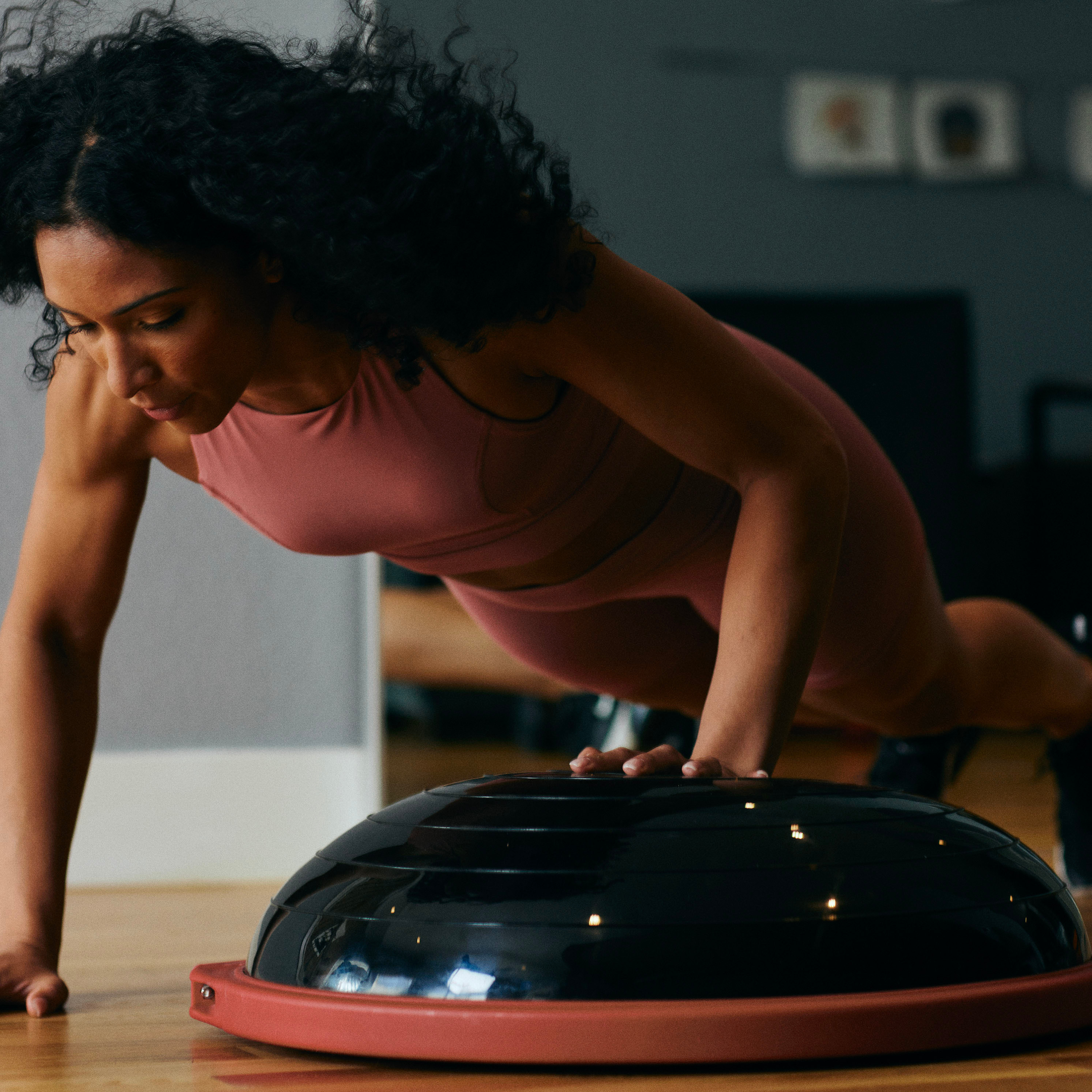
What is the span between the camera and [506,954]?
0.80 m

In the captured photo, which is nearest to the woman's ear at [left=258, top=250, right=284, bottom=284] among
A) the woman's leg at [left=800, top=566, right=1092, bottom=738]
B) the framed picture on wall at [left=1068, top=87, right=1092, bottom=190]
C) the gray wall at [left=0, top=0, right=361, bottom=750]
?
the woman's leg at [left=800, top=566, right=1092, bottom=738]

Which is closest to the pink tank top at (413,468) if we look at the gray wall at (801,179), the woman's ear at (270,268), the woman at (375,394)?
the woman at (375,394)

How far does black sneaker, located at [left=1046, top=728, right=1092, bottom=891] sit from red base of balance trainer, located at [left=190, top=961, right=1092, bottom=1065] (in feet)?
2.96

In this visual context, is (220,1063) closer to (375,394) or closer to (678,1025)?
(678,1025)

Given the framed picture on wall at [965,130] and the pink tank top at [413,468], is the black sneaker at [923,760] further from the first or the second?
the framed picture on wall at [965,130]

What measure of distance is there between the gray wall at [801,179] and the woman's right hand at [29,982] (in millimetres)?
2564

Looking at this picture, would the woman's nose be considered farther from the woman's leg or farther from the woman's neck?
the woman's leg

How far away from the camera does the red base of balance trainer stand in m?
0.77

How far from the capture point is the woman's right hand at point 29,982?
1.06m

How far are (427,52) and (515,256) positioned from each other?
0.19 meters

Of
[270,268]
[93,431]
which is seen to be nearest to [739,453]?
[270,268]

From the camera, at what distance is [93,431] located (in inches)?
47.1

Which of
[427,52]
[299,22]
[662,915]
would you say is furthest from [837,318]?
[662,915]

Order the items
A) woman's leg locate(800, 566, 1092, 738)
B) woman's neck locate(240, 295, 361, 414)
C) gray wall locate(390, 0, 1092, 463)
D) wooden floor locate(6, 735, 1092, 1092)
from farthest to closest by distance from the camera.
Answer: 1. gray wall locate(390, 0, 1092, 463)
2. woman's leg locate(800, 566, 1092, 738)
3. woman's neck locate(240, 295, 361, 414)
4. wooden floor locate(6, 735, 1092, 1092)
